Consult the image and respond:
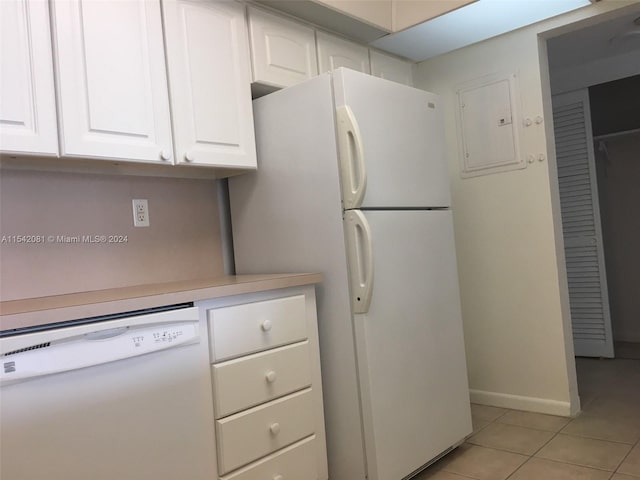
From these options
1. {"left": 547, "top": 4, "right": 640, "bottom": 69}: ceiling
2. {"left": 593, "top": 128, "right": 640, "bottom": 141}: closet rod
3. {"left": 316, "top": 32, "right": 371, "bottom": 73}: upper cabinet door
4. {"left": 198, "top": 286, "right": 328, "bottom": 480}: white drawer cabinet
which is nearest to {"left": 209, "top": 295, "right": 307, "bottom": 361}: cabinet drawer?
{"left": 198, "top": 286, "right": 328, "bottom": 480}: white drawer cabinet

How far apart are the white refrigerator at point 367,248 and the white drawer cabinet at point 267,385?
0.13 m

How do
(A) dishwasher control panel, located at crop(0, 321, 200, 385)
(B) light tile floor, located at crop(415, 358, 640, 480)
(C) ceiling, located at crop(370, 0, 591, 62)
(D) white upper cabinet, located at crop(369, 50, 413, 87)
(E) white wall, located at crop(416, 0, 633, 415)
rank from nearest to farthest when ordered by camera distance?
(A) dishwasher control panel, located at crop(0, 321, 200, 385)
(B) light tile floor, located at crop(415, 358, 640, 480)
(C) ceiling, located at crop(370, 0, 591, 62)
(E) white wall, located at crop(416, 0, 633, 415)
(D) white upper cabinet, located at crop(369, 50, 413, 87)

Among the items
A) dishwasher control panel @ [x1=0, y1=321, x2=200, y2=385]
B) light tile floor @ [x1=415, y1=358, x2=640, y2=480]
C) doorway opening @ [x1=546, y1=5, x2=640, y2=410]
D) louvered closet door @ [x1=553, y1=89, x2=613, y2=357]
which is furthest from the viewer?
louvered closet door @ [x1=553, y1=89, x2=613, y2=357]

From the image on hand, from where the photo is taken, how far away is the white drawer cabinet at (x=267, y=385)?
1.64m

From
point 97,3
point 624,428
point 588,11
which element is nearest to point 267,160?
point 97,3

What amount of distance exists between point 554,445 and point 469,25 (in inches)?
78.0

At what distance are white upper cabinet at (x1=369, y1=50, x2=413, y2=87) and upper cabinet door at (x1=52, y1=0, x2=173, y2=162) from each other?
124 cm

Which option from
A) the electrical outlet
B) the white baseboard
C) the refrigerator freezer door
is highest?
the refrigerator freezer door

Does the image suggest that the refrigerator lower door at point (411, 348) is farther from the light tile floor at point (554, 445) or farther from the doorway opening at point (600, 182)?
the doorway opening at point (600, 182)

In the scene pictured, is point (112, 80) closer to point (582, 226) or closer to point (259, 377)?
point (259, 377)

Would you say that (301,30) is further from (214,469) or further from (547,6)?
(214,469)

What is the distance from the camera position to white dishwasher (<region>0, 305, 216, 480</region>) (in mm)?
1217

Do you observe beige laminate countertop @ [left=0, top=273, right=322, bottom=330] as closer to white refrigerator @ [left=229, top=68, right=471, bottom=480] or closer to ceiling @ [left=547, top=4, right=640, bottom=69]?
white refrigerator @ [left=229, top=68, right=471, bottom=480]

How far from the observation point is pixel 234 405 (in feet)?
5.45
